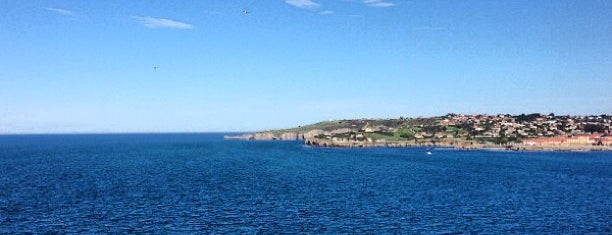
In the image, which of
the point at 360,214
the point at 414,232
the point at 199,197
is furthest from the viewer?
the point at 199,197

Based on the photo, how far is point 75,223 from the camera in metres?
63.2

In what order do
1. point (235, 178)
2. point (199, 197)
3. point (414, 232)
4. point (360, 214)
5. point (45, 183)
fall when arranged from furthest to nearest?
point (235, 178) < point (45, 183) < point (199, 197) < point (360, 214) < point (414, 232)

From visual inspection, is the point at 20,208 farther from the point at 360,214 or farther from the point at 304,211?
the point at 360,214

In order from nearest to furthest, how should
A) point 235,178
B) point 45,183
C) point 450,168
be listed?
point 45,183 → point 235,178 → point 450,168

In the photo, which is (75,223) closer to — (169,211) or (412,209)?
(169,211)

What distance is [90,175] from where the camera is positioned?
122 m

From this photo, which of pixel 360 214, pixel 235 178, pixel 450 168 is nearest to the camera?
pixel 360 214

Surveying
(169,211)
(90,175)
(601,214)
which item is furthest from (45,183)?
(601,214)

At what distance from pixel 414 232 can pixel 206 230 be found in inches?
907

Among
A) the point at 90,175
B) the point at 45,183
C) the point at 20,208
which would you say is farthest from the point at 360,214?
the point at 90,175

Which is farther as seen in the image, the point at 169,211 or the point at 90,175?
the point at 90,175

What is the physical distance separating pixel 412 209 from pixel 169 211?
32.8m

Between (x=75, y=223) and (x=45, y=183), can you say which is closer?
(x=75, y=223)

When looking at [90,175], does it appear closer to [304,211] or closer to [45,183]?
[45,183]
